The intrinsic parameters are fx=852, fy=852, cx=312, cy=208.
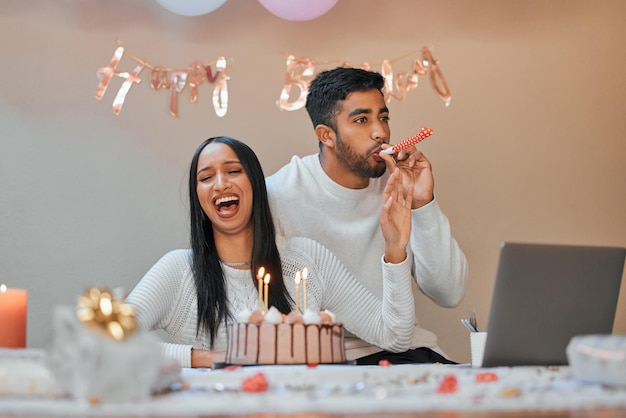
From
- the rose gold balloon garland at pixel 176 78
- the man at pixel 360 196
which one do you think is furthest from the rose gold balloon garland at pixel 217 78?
the man at pixel 360 196

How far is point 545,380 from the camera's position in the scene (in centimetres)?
121

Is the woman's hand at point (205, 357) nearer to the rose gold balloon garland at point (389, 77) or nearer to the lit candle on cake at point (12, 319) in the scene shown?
the lit candle on cake at point (12, 319)

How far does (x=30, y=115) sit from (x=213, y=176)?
35.4 inches

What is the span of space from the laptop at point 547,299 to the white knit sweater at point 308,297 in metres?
0.81

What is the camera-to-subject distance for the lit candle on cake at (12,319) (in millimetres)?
1578

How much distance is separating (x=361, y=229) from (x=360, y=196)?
12cm

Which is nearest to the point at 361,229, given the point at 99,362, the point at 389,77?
the point at 389,77

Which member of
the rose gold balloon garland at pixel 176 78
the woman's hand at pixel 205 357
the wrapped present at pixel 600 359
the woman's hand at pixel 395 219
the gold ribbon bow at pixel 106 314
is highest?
the rose gold balloon garland at pixel 176 78

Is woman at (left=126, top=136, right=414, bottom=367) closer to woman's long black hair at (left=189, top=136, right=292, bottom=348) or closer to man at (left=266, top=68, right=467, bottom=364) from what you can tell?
woman's long black hair at (left=189, top=136, right=292, bottom=348)

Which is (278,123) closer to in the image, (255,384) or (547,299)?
(547,299)

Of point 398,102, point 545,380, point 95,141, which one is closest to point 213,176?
point 95,141

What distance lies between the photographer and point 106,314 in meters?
1.10

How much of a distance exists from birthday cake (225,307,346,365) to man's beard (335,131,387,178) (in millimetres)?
1092

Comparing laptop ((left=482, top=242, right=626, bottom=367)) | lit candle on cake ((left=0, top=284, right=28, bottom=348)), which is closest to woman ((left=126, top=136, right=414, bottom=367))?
lit candle on cake ((left=0, top=284, right=28, bottom=348))
